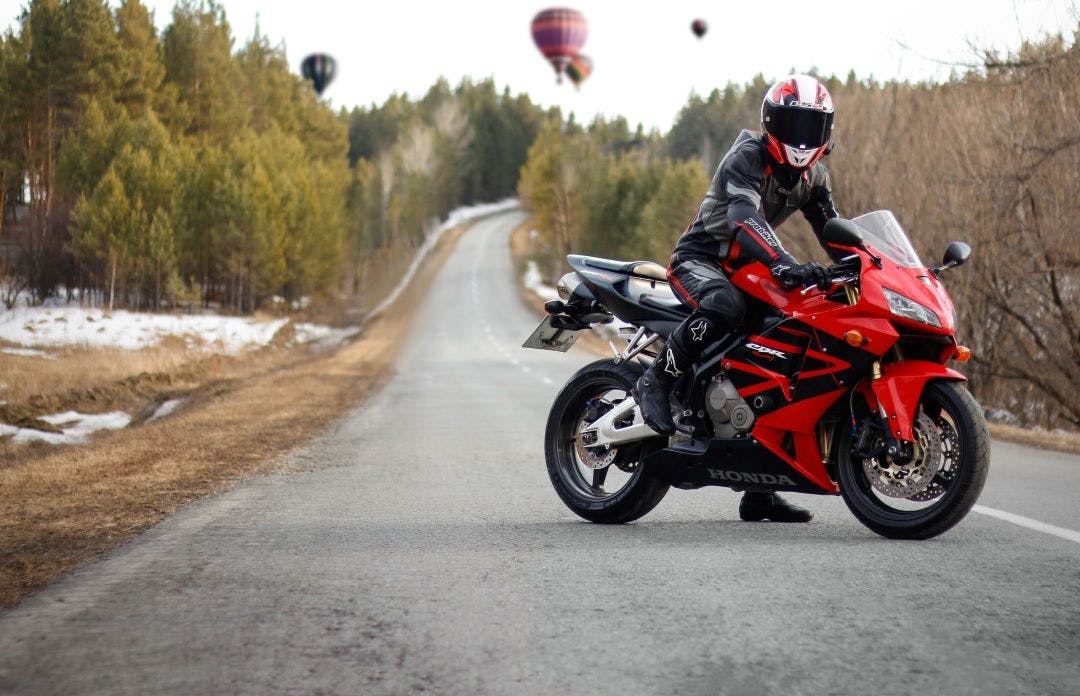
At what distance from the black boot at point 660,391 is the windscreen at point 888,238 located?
44.6 inches

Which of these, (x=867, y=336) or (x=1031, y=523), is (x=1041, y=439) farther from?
(x=867, y=336)

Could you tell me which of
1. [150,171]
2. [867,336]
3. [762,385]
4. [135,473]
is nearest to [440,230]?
[150,171]

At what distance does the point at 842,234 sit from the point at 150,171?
192 feet

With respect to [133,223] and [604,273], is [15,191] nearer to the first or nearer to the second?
[133,223]

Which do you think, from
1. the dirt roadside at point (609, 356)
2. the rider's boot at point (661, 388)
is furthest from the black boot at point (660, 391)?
the dirt roadside at point (609, 356)

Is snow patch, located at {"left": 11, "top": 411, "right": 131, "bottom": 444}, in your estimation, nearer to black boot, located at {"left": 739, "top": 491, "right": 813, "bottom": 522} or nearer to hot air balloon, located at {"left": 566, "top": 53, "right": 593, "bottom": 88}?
black boot, located at {"left": 739, "top": 491, "right": 813, "bottom": 522}

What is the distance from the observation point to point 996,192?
16.8 m

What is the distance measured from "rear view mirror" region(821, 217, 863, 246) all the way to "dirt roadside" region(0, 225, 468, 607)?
12.3ft

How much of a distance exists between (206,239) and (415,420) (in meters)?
51.9

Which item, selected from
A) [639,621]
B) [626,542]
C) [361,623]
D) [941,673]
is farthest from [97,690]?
[626,542]

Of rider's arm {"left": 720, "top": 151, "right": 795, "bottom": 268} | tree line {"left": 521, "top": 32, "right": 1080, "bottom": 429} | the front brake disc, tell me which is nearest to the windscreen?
rider's arm {"left": 720, "top": 151, "right": 795, "bottom": 268}

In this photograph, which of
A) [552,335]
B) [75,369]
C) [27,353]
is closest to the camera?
[552,335]

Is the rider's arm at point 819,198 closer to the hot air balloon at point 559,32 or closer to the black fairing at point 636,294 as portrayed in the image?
the black fairing at point 636,294

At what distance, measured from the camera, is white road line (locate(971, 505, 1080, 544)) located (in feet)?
18.6
